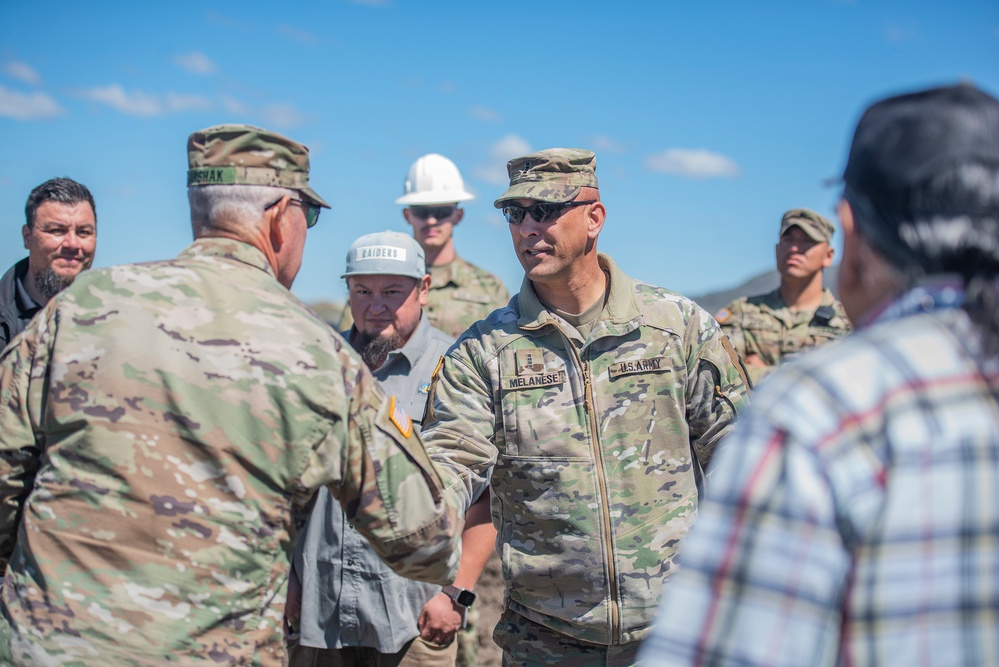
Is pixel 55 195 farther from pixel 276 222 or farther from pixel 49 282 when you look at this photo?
pixel 276 222

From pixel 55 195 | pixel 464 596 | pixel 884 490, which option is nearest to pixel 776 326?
pixel 464 596

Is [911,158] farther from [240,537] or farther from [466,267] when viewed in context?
[466,267]

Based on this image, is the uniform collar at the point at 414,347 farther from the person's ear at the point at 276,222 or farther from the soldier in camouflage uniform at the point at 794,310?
the soldier in camouflage uniform at the point at 794,310

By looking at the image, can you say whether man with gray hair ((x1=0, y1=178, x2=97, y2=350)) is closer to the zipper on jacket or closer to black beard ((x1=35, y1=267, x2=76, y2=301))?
black beard ((x1=35, y1=267, x2=76, y2=301))

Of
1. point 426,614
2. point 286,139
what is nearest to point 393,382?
point 426,614

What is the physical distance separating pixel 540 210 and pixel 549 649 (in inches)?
67.3

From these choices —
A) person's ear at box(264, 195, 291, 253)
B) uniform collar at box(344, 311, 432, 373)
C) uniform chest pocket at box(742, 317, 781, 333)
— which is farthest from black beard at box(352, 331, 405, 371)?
uniform chest pocket at box(742, 317, 781, 333)

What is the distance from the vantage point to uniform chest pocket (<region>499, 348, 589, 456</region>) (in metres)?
3.62

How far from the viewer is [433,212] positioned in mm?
7938

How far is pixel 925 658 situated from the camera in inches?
48.9

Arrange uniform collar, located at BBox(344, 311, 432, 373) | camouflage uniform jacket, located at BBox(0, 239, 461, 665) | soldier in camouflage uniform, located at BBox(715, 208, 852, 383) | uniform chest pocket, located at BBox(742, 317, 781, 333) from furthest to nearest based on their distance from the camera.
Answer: uniform chest pocket, located at BBox(742, 317, 781, 333) → soldier in camouflage uniform, located at BBox(715, 208, 852, 383) → uniform collar, located at BBox(344, 311, 432, 373) → camouflage uniform jacket, located at BBox(0, 239, 461, 665)

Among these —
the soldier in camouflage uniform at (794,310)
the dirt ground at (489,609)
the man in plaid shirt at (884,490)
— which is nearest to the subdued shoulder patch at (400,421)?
the man in plaid shirt at (884,490)

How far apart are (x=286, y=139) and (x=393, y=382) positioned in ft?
7.14

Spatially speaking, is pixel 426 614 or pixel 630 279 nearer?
pixel 630 279
